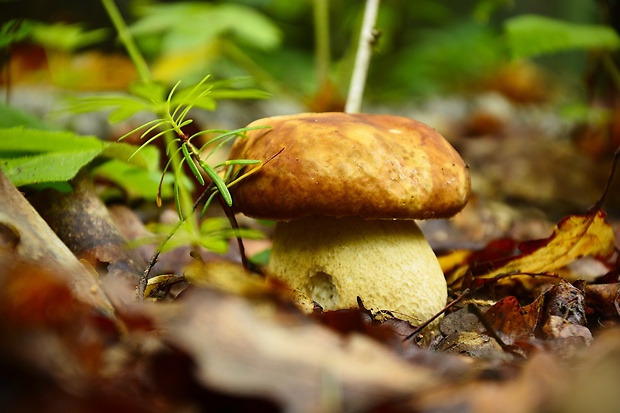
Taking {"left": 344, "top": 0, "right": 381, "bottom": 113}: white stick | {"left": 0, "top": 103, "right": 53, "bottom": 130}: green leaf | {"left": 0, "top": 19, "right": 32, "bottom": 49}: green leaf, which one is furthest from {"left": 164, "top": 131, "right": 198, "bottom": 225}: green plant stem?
{"left": 344, "top": 0, "right": 381, "bottom": 113}: white stick

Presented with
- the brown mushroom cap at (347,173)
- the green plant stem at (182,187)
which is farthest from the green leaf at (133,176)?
the brown mushroom cap at (347,173)

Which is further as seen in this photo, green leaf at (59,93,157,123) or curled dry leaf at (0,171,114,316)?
green leaf at (59,93,157,123)

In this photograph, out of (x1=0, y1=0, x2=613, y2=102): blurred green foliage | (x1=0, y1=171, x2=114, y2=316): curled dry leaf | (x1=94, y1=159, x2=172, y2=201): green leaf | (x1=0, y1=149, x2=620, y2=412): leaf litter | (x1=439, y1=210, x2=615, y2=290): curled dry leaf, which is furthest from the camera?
(x1=0, y1=0, x2=613, y2=102): blurred green foliage

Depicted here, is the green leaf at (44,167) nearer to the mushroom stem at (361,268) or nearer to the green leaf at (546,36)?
the mushroom stem at (361,268)

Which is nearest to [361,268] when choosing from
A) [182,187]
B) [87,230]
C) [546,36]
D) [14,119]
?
[182,187]

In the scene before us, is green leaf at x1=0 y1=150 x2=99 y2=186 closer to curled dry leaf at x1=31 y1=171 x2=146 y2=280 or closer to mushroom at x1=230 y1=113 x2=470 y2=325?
curled dry leaf at x1=31 y1=171 x2=146 y2=280

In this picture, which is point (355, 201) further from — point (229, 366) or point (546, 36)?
point (546, 36)
